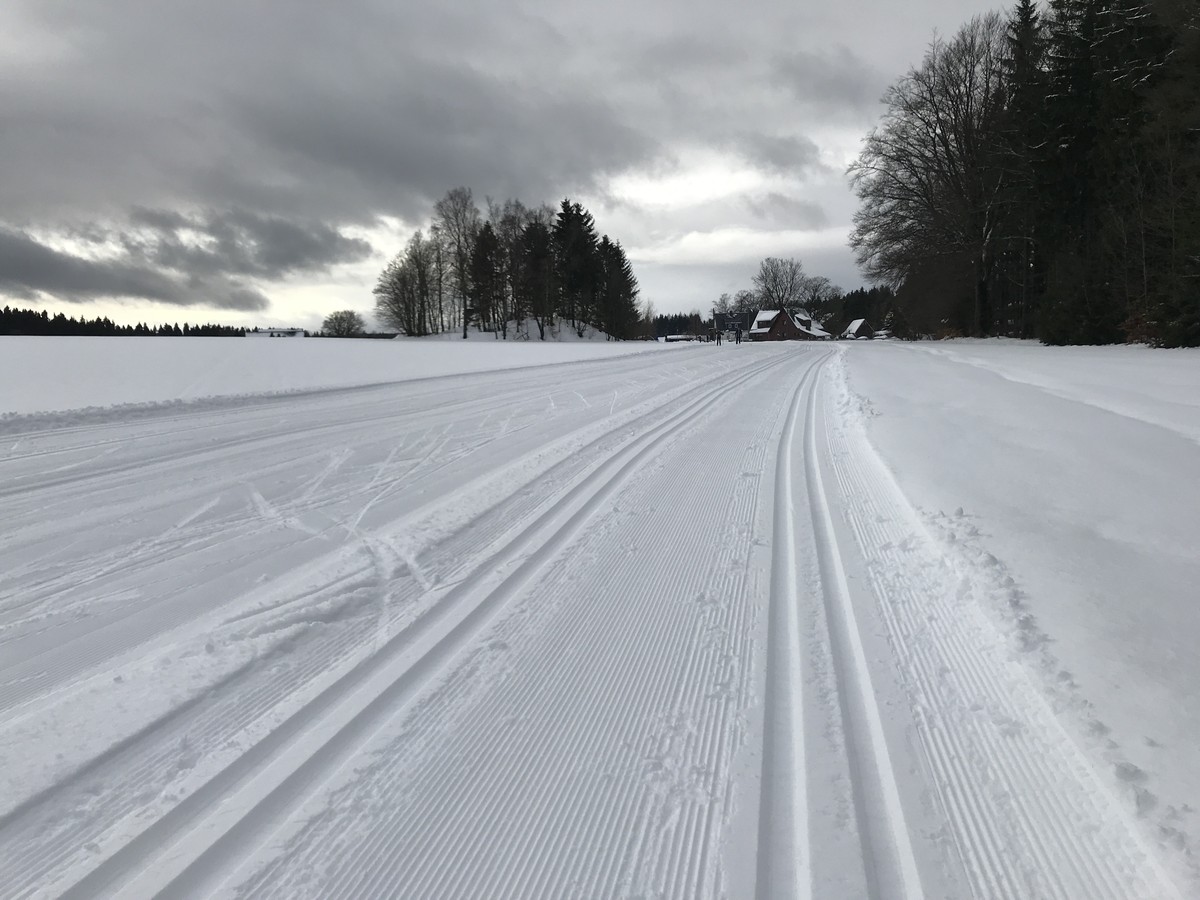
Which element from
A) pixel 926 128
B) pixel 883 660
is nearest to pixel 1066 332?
pixel 926 128

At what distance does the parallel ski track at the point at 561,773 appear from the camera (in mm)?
→ 1678

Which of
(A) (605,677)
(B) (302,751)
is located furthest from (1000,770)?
(B) (302,751)

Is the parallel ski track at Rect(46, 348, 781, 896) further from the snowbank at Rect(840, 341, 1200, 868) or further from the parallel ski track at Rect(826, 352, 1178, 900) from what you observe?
the snowbank at Rect(840, 341, 1200, 868)

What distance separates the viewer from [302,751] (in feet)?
6.98

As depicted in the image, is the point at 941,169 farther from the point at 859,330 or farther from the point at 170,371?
the point at 859,330

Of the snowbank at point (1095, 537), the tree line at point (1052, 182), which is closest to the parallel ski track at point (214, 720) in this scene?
the snowbank at point (1095, 537)

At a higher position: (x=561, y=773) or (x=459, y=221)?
(x=459, y=221)

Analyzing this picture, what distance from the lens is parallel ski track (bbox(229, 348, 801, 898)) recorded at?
168cm

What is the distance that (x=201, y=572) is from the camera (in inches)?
141

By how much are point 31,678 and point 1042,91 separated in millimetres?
35527

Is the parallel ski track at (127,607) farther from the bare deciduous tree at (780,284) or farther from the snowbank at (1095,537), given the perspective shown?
the bare deciduous tree at (780,284)

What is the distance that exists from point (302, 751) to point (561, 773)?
0.94 meters

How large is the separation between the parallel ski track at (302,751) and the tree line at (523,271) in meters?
57.5

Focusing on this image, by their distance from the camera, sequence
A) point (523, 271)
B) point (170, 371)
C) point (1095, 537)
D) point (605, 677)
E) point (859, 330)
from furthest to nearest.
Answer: point (859, 330) → point (523, 271) → point (170, 371) → point (1095, 537) → point (605, 677)
